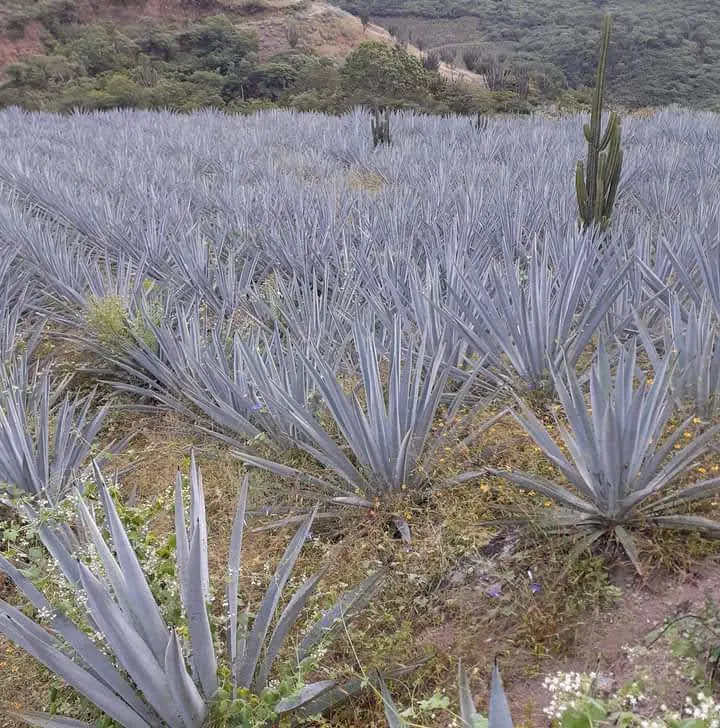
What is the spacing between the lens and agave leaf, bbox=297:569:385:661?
4.87 feet

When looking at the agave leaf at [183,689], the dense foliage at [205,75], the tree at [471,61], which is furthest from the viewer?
the tree at [471,61]

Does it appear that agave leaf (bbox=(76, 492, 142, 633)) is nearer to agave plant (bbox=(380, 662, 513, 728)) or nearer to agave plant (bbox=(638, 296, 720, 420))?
agave plant (bbox=(380, 662, 513, 728))

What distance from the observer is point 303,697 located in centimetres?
137

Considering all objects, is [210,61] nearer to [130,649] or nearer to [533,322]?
[533,322]

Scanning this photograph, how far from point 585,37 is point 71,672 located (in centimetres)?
2825

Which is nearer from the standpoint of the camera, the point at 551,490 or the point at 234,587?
the point at 234,587

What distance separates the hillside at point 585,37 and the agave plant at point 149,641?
65.6 feet

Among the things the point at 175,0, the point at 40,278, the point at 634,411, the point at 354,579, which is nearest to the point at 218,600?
the point at 354,579

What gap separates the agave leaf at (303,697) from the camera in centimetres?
133

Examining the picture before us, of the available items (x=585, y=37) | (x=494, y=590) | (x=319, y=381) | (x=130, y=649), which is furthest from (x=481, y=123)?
(x=585, y=37)

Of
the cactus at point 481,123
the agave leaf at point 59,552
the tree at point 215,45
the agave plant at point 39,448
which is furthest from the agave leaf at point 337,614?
the tree at point 215,45

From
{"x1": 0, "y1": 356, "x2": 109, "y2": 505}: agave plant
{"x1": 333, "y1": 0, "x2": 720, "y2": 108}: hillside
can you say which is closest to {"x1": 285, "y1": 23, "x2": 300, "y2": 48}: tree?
{"x1": 333, "y1": 0, "x2": 720, "y2": 108}: hillside

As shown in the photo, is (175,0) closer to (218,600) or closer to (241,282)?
(241,282)

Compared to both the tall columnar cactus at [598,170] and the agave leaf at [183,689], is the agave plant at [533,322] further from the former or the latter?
the agave leaf at [183,689]
